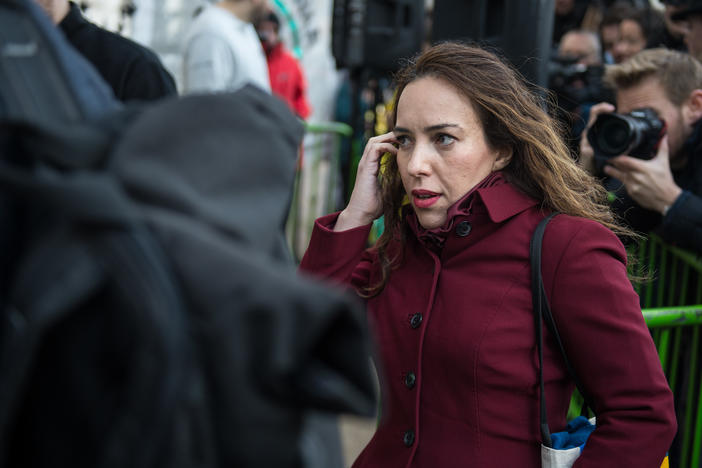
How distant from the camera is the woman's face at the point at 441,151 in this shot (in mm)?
1938

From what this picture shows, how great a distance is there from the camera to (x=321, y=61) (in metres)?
7.89

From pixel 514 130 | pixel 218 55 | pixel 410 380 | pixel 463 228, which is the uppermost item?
pixel 218 55

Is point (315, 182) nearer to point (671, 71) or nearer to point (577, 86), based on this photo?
point (577, 86)

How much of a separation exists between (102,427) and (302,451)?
0.65ft

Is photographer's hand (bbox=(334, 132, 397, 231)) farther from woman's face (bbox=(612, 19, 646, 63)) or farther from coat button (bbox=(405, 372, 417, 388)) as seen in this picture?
woman's face (bbox=(612, 19, 646, 63))

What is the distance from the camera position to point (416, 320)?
1886mm

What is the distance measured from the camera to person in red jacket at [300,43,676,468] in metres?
1.67

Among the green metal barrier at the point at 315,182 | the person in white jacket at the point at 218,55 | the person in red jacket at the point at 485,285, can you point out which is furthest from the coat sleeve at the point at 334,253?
the green metal barrier at the point at 315,182

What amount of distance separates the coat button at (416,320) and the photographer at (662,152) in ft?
3.61

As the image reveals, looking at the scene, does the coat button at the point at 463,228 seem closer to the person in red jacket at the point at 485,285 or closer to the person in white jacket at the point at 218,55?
the person in red jacket at the point at 485,285

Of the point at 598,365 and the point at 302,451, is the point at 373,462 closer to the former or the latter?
the point at 598,365

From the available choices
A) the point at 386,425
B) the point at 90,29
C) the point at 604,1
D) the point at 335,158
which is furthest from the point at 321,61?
the point at 386,425

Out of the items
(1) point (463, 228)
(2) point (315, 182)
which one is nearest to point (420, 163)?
(1) point (463, 228)

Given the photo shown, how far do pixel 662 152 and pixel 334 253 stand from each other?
1.41 m
